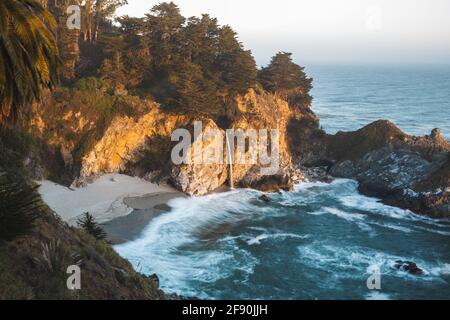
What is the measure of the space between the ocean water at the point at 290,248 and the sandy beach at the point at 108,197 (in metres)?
2.18

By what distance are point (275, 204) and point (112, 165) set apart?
15191 mm

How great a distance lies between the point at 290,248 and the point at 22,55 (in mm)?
23680

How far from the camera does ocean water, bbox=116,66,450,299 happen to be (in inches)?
1001

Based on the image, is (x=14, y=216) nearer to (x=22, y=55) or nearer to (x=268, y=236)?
(x=22, y=55)

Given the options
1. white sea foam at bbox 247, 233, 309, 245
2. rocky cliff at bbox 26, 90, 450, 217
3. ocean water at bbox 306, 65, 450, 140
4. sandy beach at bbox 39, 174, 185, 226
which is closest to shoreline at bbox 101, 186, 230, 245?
sandy beach at bbox 39, 174, 185, 226

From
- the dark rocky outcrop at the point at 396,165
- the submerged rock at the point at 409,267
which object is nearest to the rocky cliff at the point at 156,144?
the dark rocky outcrop at the point at 396,165

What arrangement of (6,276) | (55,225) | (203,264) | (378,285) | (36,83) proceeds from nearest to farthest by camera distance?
(6,276) → (36,83) → (55,225) → (378,285) → (203,264)

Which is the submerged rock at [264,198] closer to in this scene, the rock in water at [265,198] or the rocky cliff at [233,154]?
the rock in water at [265,198]

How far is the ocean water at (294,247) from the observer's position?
2544 centimetres

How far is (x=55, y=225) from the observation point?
45.5ft

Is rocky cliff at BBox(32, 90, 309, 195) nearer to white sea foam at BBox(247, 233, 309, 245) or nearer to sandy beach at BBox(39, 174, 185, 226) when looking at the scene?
sandy beach at BBox(39, 174, 185, 226)
